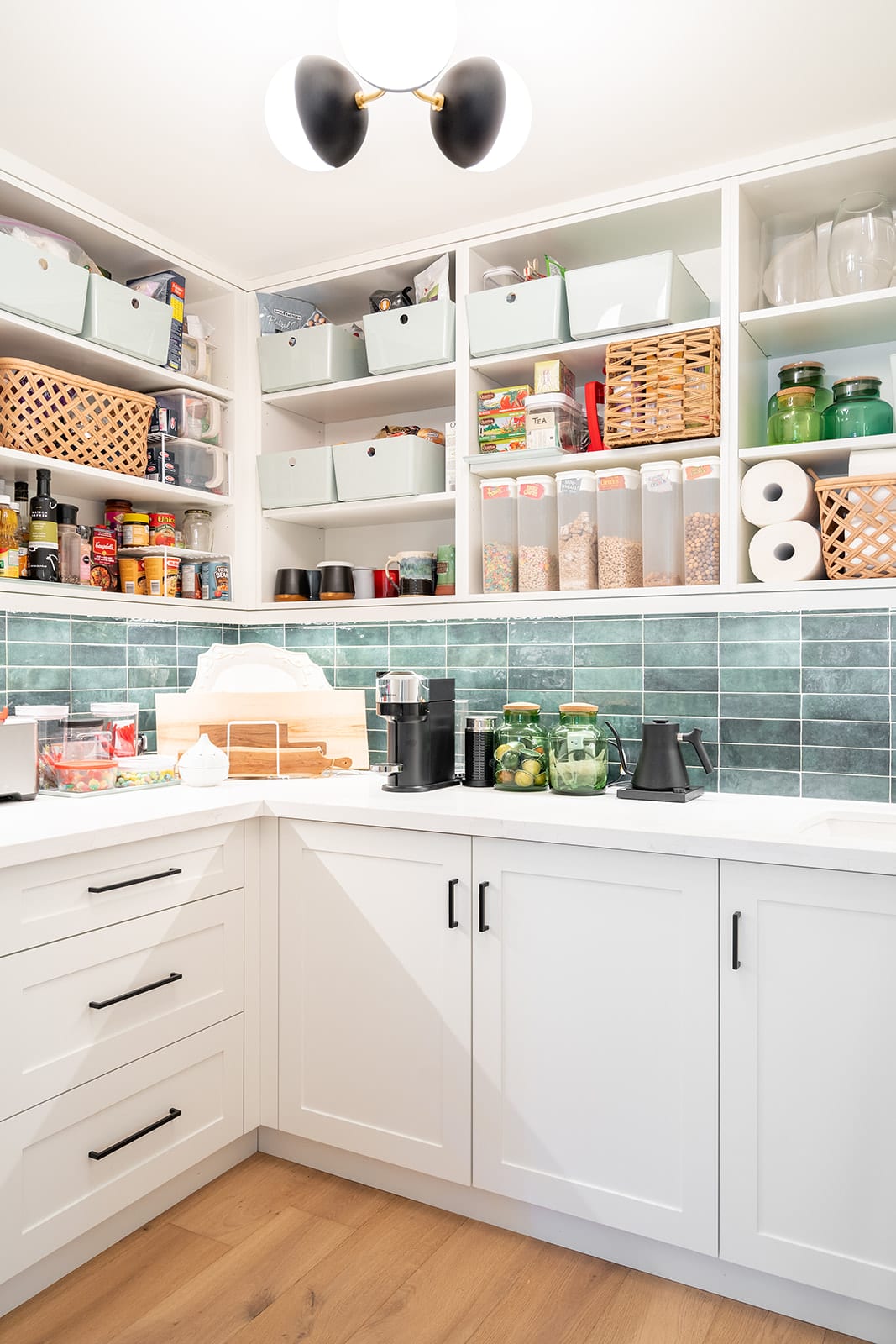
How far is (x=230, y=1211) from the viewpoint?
2010 mm

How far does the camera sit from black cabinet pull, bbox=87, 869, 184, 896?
5.87 ft

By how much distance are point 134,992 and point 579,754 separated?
1.10 meters

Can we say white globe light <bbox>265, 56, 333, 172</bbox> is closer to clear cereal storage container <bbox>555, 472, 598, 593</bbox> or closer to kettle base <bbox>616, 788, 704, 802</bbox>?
clear cereal storage container <bbox>555, 472, 598, 593</bbox>

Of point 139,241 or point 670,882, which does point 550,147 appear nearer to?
point 139,241

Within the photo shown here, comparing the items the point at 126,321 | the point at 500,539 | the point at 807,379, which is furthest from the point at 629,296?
the point at 126,321

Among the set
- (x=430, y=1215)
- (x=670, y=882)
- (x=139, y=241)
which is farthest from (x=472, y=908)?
(x=139, y=241)

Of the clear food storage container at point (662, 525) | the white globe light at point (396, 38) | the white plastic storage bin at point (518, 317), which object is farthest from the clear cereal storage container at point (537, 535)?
the white globe light at point (396, 38)

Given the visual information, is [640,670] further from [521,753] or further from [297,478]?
[297,478]

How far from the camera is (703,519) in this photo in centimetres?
226

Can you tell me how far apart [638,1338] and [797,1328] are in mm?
292

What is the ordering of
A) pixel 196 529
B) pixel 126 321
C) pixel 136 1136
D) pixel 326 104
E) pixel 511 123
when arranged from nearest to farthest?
pixel 326 104
pixel 511 123
pixel 136 1136
pixel 126 321
pixel 196 529

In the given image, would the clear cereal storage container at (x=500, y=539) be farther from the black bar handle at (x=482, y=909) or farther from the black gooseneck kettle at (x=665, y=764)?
the black bar handle at (x=482, y=909)

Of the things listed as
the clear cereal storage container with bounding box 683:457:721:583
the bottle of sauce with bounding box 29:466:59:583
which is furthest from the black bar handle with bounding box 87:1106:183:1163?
the clear cereal storage container with bounding box 683:457:721:583

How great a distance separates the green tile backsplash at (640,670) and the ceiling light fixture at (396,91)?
1.26 metres
